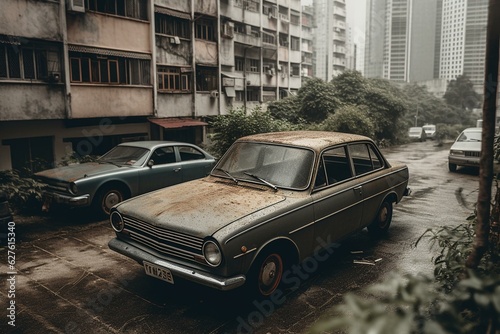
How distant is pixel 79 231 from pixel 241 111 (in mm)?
8322

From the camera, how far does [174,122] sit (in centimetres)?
1855

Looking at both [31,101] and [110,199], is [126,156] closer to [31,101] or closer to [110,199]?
[110,199]

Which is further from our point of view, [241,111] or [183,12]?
[183,12]

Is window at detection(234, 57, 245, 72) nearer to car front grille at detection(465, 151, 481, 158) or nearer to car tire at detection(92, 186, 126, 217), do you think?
car front grille at detection(465, 151, 481, 158)

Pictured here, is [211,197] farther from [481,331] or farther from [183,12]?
[183,12]

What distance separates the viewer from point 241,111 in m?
14.2

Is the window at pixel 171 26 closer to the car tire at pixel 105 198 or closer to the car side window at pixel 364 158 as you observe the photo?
the car tire at pixel 105 198

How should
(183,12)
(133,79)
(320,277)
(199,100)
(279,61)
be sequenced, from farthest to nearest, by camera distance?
(279,61) → (199,100) → (183,12) → (133,79) → (320,277)

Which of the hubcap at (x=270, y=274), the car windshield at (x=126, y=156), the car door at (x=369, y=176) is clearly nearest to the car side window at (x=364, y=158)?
the car door at (x=369, y=176)

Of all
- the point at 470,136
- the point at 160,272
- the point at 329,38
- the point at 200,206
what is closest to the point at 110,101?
Result: the point at 200,206

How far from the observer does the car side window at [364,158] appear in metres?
5.80

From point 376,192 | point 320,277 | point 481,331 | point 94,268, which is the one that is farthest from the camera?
point 376,192

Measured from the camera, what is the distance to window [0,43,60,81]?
12.3m

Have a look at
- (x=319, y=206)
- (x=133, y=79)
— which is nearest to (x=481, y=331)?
(x=319, y=206)
